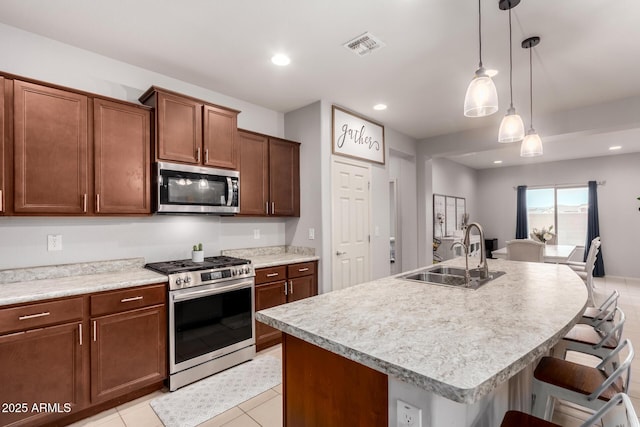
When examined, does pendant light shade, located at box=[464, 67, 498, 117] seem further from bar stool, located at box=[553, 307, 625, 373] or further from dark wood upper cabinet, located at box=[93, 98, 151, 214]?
dark wood upper cabinet, located at box=[93, 98, 151, 214]

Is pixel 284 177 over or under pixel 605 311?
over

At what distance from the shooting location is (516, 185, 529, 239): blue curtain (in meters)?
7.96

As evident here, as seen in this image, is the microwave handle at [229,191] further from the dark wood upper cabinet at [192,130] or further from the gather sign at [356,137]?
the gather sign at [356,137]

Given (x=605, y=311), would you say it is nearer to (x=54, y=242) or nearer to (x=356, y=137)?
(x=356, y=137)

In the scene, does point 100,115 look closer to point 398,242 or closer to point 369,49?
point 369,49

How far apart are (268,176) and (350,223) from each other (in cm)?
120

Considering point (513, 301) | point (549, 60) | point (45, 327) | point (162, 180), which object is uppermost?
point (549, 60)

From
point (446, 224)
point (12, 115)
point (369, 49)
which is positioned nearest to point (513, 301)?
point (369, 49)

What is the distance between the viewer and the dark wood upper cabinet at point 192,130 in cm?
270

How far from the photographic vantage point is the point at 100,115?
2449mm

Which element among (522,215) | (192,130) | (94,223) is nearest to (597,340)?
(192,130)

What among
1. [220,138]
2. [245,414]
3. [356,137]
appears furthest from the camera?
[356,137]

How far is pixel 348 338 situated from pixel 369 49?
2.33 m

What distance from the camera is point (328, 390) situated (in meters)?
1.27
